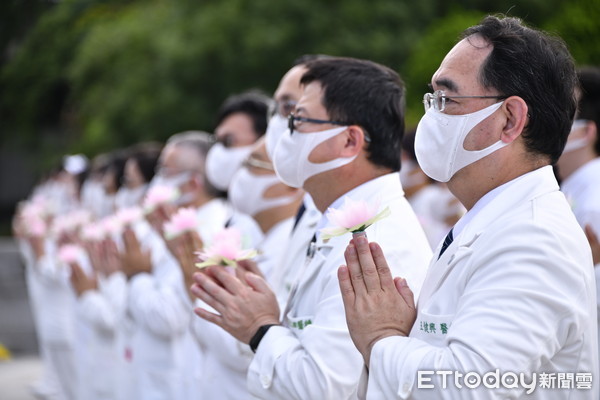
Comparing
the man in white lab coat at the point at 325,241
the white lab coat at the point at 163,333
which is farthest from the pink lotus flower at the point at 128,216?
the man in white lab coat at the point at 325,241

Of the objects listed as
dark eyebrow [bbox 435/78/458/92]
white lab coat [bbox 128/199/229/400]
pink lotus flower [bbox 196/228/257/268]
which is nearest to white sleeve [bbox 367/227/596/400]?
dark eyebrow [bbox 435/78/458/92]

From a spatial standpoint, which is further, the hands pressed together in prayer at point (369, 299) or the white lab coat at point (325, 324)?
the white lab coat at point (325, 324)

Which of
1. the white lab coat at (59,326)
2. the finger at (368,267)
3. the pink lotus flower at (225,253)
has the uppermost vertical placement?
the finger at (368,267)

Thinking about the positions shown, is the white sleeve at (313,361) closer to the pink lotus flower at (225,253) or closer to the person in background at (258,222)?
the pink lotus flower at (225,253)

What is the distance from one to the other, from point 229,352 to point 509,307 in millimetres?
2318

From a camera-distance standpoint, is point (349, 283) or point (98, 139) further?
point (98, 139)

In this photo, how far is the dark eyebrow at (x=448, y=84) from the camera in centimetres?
296

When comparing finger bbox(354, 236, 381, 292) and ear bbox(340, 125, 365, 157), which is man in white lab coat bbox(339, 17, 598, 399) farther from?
ear bbox(340, 125, 365, 157)

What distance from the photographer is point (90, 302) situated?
754 centimetres

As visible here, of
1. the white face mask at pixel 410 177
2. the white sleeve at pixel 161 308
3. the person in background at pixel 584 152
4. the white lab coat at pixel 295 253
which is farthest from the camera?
the white face mask at pixel 410 177

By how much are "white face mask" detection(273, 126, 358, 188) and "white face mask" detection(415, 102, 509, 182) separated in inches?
31.9

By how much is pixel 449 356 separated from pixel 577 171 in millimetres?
2982

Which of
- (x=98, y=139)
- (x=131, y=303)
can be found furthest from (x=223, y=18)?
(x=131, y=303)

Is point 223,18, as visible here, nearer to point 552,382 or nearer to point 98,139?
point 98,139
